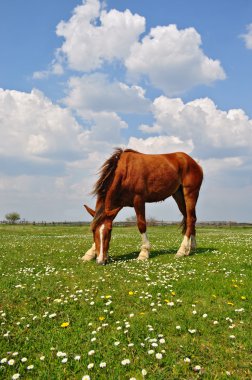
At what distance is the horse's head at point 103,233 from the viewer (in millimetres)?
14234

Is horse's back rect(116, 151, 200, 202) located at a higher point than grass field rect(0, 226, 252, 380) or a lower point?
higher

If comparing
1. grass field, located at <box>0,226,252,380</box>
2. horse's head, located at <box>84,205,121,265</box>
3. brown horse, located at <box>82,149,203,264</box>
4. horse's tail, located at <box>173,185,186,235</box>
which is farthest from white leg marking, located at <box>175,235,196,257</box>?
horse's head, located at <box>84,205,121,265</box>

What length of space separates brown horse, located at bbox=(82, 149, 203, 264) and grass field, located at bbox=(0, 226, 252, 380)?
2.31 m

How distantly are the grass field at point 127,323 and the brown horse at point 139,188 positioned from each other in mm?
2306

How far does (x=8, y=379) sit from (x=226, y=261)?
11.0m

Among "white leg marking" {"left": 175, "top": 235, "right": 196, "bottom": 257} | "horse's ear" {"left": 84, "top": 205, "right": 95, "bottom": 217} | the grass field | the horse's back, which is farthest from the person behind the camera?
"white leg marking" {"left": 175, "top": 235, "right": 196, "bottom": 257}

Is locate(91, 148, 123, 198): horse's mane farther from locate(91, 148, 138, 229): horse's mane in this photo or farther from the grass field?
Result: the grass field

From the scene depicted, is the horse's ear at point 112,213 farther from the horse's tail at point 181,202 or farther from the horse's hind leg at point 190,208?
the horse's tail at point 181,202

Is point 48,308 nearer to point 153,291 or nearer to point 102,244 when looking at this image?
point 153,291

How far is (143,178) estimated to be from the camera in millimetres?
15938

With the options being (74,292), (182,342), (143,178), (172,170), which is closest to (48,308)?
(74,292)

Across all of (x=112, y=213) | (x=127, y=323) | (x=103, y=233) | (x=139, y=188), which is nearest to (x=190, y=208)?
(x=139, y=188)

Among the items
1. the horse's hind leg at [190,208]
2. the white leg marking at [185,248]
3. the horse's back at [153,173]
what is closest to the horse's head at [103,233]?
the horse's back at [153,173]

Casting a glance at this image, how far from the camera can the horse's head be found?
14234 mm
